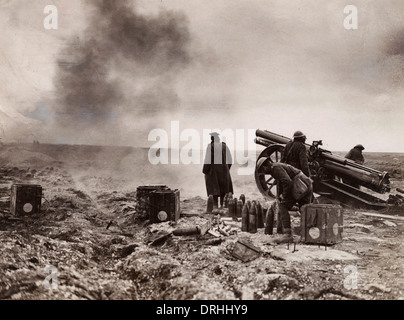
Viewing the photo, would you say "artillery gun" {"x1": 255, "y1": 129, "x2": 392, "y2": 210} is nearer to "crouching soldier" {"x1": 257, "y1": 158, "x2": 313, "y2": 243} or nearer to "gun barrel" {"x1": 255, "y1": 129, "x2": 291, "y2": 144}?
"gun barrel" {"x1": 255, "y1": 129, "x2": 291, "y2": 144}

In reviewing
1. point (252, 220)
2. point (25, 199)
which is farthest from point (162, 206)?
point (25, 199)

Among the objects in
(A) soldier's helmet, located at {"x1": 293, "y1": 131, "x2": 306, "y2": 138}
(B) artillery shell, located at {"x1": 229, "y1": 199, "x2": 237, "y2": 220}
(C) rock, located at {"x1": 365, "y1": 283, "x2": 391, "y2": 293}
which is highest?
(A) soldier's helmet, located at {"x1": 293, "y1": 131, "x2": 306, "y2": 138}

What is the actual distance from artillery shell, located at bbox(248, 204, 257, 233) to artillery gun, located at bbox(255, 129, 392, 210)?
1.31 m

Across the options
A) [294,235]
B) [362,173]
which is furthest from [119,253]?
[362,173]

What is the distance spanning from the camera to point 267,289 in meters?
4.85

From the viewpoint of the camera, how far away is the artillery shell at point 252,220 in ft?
19.2

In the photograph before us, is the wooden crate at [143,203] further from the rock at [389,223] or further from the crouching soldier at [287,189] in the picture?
the rock at [389,223]

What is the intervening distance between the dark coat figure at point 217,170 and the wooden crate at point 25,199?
304 centimetres

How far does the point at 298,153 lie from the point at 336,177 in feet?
4.84

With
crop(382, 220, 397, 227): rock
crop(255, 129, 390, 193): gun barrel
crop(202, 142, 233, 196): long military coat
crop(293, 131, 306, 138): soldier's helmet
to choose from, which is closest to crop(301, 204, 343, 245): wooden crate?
crop(382, 220, 397, 227): rock

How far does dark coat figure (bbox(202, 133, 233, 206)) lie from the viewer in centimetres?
737

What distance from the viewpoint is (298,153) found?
6.47 meters

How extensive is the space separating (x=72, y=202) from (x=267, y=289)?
3.82m

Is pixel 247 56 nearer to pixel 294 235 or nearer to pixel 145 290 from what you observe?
pixel 294 235
